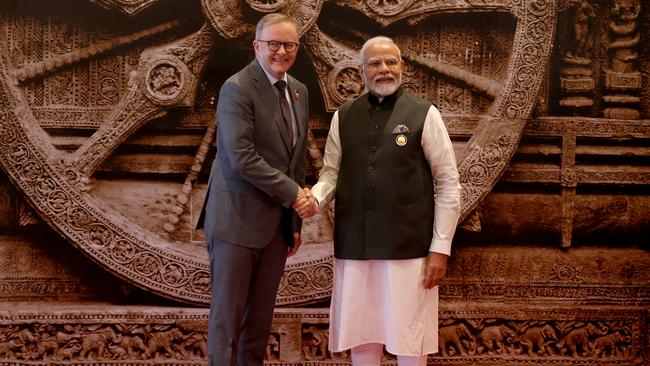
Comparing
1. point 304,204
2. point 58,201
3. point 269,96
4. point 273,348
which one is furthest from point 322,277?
point 58,201

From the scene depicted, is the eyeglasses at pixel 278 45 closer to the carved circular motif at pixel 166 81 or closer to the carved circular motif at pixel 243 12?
the carved circular motif at pixel 243 12

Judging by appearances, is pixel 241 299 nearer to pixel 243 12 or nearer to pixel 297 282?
pixel 297 282

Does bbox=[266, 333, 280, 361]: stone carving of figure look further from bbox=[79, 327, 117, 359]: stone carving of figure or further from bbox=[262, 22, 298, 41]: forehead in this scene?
bbox=[262, 22, 298, 41]: forehead

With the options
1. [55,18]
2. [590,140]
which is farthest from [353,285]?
[55,18]

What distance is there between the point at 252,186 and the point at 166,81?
1.31 metres

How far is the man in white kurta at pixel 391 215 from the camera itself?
9.39 ft

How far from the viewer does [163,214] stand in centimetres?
417

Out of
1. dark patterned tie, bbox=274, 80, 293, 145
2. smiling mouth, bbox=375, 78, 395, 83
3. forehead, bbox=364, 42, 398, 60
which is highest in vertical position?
forehead, bbox=364, 42, 398, 60

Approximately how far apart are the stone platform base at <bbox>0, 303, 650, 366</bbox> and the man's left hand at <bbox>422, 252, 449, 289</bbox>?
45.6 inches

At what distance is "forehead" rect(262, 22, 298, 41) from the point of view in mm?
2867

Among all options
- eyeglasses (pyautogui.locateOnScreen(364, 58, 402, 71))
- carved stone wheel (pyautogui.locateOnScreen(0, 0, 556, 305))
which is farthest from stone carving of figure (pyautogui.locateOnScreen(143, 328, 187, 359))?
eyeglasses (pyautogui.locateOnScreen(364, 58, 402, 71))

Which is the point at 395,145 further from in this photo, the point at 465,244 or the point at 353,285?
the point at 465,244

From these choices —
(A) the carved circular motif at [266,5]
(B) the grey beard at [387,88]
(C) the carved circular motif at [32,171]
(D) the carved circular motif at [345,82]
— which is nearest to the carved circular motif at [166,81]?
(A) the carved circular motif at [266,5]

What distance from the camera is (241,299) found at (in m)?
2.96
